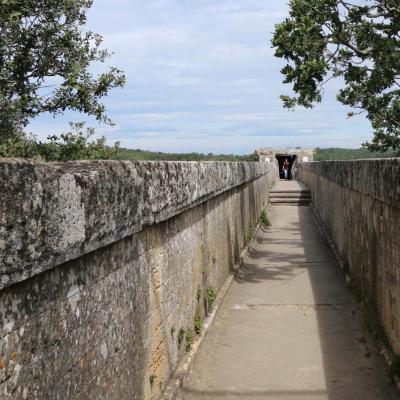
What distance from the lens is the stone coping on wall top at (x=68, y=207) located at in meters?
1.98

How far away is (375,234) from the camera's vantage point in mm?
6305

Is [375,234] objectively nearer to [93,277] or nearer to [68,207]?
[93,277]

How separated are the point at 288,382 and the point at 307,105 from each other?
243 inches

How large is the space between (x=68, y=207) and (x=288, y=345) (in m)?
3.99

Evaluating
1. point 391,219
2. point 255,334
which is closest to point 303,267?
point 255,334

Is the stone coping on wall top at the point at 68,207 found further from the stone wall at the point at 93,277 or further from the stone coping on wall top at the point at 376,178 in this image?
the stone coping on wall top at the point at 376,178

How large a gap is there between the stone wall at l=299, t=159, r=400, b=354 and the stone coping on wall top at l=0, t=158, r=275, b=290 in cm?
216

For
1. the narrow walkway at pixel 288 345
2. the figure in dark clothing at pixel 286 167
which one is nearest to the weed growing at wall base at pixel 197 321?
the narrow walkway at pixel 288 345

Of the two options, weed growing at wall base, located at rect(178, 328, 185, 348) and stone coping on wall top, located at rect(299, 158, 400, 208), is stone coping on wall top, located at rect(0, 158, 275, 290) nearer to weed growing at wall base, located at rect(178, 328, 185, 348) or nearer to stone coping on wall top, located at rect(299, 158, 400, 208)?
weed growing at wall base, located at rect(178, 328, 185, 348)

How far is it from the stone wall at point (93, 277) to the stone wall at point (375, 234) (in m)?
1.85

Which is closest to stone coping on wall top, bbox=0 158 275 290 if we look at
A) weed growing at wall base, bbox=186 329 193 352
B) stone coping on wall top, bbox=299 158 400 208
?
weed growing at wall base, bbox=186 329 193 352

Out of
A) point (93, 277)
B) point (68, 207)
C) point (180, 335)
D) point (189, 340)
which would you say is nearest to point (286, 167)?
point (189, 340)

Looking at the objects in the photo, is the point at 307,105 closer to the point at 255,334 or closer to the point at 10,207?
the point at 255,334

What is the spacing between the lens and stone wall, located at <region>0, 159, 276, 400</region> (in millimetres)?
2055
